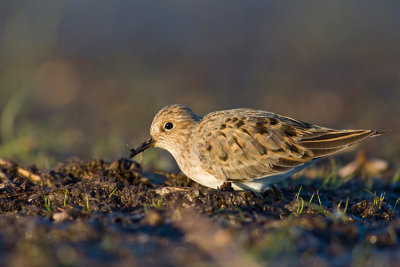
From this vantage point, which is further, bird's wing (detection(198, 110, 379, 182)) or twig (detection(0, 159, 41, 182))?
twig (detection(0, 159, 41, 182))

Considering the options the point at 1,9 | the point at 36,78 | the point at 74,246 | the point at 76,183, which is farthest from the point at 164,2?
the point at 74,246

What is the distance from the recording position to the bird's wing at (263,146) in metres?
6.48

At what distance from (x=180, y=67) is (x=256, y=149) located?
36.8ft

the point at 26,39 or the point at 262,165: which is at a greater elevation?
the point at 26,39

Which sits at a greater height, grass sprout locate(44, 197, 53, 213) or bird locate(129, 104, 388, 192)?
bird locate(129, 104, 388, 192)

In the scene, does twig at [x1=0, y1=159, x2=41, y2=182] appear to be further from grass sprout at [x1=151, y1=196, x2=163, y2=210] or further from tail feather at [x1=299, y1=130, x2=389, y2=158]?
tail feather at [x1=299, y1=130, x2=389, y2=158]

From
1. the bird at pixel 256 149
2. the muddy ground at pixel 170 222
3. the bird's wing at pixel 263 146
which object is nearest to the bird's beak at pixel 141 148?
the muddy ground at pixel 170 222

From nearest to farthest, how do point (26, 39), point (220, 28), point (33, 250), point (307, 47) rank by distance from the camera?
point (33, 250)
point (26, 39)
point (307, 47)
point (220, 28)

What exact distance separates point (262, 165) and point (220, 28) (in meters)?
15.4

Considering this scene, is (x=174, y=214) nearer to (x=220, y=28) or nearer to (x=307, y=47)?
(x=307, y=47)

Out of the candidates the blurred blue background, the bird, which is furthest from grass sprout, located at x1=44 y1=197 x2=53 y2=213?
the blurred blue background

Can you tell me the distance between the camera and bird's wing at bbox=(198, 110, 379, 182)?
21.2 ft

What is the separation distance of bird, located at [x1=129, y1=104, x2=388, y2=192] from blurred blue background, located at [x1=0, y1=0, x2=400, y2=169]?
7.39 ft

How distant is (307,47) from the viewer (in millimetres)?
18359
